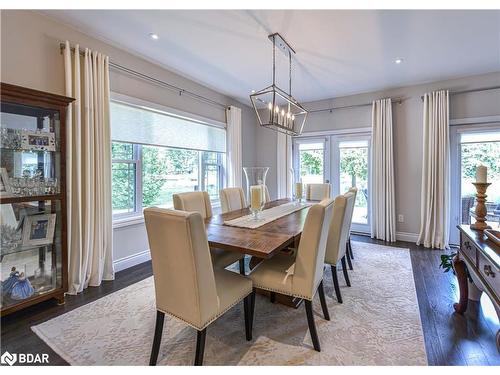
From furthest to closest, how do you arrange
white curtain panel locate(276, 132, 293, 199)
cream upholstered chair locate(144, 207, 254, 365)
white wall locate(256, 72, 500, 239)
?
white curtain panel locate(276, 132, 293, 199), white wall locate(256, 72, 500, 239), cream upholstered chair locate(144, 207, 254, 365)

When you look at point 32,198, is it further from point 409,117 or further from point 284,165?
point 409,117

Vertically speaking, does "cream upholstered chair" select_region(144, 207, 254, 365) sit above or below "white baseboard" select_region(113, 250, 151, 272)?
above

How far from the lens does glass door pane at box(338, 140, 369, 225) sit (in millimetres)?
4617

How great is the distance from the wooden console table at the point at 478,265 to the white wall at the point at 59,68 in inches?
128

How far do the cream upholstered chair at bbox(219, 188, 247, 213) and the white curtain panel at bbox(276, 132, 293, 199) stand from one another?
1978 mm

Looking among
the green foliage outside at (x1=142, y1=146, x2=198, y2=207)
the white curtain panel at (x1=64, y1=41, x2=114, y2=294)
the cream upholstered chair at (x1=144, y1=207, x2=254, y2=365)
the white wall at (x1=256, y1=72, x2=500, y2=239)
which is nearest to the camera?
the cream upholstered chair at (x1=144, y1=207, x2=254, y2=365)


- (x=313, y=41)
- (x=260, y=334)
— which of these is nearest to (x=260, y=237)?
(x=260, y=334)

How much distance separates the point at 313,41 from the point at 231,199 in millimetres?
1924

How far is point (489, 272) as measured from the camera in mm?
1405

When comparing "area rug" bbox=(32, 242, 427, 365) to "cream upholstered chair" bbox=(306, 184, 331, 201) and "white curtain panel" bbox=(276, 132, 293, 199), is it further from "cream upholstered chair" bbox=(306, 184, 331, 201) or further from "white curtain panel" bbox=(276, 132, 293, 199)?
"white curtain panel" bbox=(276, 132, 293, 199)

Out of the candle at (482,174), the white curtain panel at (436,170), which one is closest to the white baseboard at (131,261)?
the candle at (482,174)

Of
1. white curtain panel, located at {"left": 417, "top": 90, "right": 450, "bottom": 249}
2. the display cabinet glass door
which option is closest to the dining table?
the display cabinet glass door
